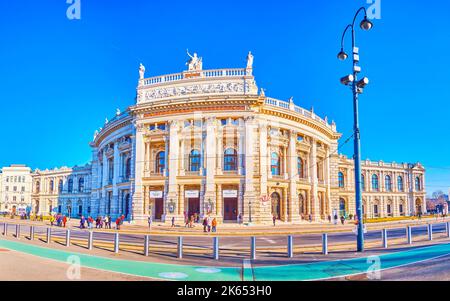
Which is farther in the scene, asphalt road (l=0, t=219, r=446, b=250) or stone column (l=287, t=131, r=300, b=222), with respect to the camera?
stone column (l=287, t=131, r=300, b=222)

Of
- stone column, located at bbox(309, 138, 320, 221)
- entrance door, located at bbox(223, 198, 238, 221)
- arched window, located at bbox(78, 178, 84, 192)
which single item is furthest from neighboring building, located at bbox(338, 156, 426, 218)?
arched window, located at bbox(78, 178, 84, 192)

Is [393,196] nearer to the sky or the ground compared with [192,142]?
nearer to the ground

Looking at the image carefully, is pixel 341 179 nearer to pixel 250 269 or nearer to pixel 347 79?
pixel 347 79

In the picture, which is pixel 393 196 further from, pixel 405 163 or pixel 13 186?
pixel 13 186

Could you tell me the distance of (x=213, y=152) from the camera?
118 feet

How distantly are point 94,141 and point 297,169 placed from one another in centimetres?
4081

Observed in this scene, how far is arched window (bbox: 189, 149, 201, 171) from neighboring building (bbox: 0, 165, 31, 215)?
87.4 m

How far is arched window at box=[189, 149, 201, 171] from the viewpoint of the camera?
3750 centimetres

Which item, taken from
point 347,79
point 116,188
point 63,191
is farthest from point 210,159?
point 63,191

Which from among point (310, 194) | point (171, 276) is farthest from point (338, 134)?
point (171, 276)

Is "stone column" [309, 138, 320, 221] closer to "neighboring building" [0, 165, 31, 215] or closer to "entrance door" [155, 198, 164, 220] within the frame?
"entrance door" [155, 198, 164, 220]

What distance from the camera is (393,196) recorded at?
7056 centimetres

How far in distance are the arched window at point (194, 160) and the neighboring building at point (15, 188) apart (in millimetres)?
87379

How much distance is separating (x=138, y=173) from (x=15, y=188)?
85735 mm
